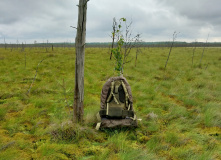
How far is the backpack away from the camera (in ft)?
11.1

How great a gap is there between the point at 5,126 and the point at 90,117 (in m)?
2.03

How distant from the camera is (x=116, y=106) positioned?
3.55 m

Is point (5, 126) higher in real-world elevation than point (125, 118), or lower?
lower

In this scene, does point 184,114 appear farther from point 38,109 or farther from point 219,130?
point 38,109

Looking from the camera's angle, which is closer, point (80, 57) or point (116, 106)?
point (80, 57)

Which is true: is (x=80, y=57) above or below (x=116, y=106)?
above

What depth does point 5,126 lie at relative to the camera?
3.41 meters

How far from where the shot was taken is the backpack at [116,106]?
3371 mm

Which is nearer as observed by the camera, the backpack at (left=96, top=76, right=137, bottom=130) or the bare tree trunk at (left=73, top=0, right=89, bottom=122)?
the bare tree trunk at (left=73, top=0, right=89, bottom=122)

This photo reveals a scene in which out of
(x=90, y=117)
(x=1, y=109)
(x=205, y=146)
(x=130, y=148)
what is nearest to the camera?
(x=130, y=148)

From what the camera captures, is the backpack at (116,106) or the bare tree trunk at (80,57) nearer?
the bare tree trunk at (80,57)

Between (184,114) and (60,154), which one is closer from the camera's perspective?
(60,154)

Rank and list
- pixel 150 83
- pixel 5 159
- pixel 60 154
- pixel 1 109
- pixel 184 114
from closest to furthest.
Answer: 1. pixel 5 159
2. pixel 60 154
3. pixel 1 109
4. pixel 184 114
5. pixel 150 83

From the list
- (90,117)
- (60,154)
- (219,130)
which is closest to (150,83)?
(219,130)
